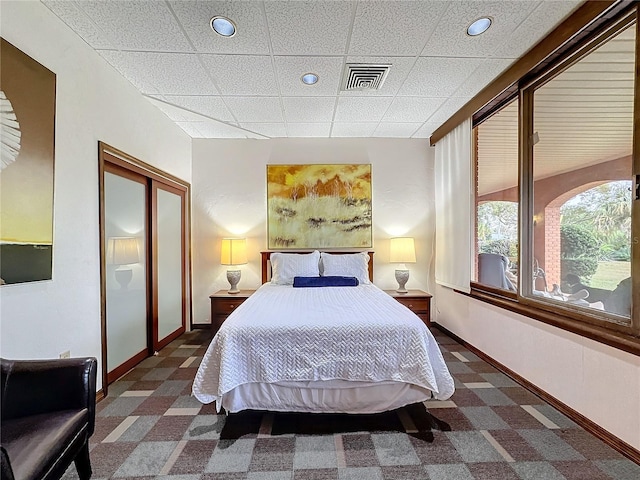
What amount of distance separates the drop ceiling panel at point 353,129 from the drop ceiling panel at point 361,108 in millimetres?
131

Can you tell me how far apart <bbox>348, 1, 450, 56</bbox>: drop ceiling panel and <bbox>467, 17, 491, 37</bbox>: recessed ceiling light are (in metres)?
0.27

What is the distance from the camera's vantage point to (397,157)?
172 inches

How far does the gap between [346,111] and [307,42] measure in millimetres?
1264

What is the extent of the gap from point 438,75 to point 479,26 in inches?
24.2

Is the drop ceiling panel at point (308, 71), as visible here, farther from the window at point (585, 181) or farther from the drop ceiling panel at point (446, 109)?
the window at point (585, 181)

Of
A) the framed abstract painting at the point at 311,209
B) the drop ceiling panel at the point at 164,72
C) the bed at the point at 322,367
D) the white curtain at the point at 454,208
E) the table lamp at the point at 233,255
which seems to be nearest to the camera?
the bed at the point at 322,367

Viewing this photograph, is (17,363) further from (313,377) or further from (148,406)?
(313,377)

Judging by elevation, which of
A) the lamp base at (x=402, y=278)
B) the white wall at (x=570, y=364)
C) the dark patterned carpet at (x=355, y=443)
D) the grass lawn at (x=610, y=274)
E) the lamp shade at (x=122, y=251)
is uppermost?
the lamp shade at (x=122, y=251)

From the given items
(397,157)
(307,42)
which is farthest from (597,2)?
(397,157)

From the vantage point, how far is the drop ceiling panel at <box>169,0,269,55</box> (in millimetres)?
1916

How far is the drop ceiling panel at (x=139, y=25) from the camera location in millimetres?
1929

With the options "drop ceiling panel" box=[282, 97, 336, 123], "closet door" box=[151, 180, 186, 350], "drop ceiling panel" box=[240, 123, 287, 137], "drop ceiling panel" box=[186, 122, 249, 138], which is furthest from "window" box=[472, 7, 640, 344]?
"closet door" box=[151, 180, 186, 350]

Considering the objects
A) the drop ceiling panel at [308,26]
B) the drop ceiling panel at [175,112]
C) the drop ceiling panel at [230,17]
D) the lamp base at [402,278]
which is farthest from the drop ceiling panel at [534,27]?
the drop ceiling panel at [175,112]

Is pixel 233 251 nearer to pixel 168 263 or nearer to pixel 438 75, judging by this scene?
pixel 168 263
